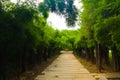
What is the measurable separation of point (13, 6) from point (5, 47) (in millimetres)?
1702

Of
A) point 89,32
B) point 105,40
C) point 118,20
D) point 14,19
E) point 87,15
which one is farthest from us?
point 89,32

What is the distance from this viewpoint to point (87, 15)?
76.1ft

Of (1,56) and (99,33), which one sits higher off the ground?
(99,33)

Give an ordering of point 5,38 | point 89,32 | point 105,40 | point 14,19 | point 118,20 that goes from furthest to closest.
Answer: point 89,32 → point 105,40 → point 14,19 → point 5,38 → point 118,20

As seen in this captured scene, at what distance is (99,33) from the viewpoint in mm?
14609

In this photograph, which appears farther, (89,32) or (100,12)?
(89,32)

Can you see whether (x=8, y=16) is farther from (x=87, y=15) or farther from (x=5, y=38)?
(x=87, y=15)

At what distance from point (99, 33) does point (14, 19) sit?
14.9 ft

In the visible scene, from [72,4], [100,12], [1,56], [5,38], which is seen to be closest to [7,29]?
[5,38]

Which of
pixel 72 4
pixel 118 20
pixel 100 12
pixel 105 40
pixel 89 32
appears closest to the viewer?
pixel 72 4

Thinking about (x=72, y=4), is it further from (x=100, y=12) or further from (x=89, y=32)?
(x=89, y=32)

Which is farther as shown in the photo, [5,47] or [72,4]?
[5,47]

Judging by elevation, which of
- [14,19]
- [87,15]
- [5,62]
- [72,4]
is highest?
[87,15]

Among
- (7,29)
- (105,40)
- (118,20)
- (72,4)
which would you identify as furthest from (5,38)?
(72,4)
